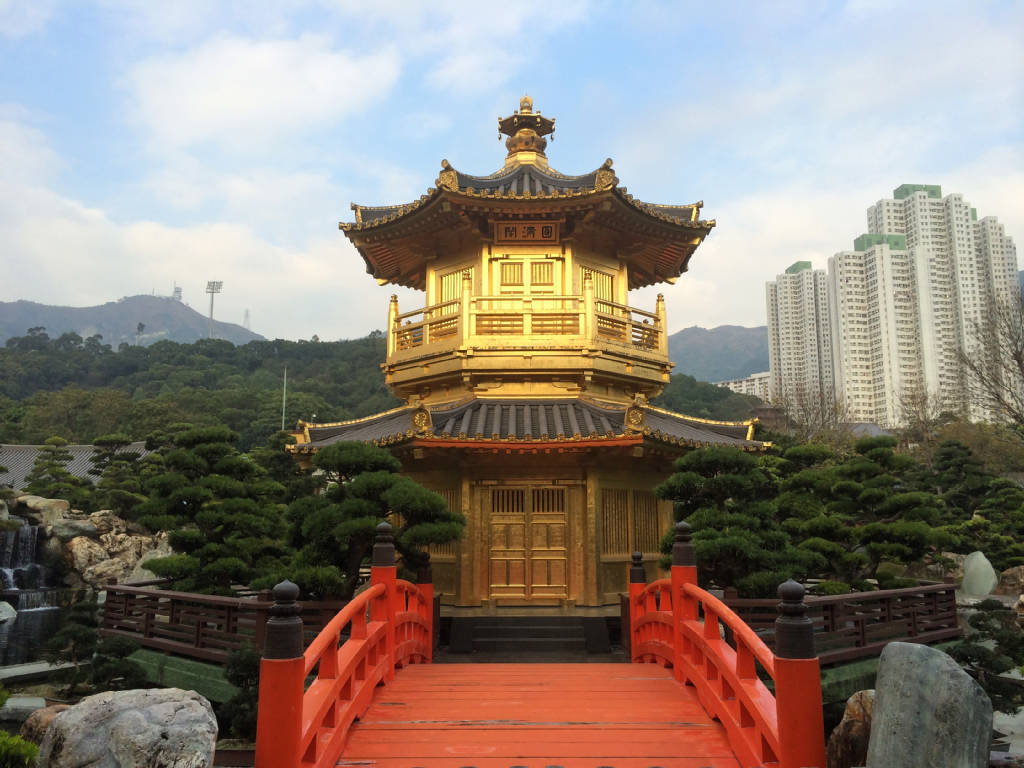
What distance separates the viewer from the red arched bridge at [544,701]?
168 inches

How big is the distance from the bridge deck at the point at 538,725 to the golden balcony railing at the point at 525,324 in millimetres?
6889

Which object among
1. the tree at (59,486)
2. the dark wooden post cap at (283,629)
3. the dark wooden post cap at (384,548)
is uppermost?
the tree at (59,486)

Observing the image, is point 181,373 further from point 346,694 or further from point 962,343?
point 346,694

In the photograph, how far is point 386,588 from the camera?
7.17 metres

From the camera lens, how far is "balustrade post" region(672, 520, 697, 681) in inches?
277

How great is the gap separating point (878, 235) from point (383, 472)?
6753cm

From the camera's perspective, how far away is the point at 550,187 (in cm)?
1449

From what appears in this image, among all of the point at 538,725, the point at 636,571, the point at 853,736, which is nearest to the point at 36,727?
the point at 538,725

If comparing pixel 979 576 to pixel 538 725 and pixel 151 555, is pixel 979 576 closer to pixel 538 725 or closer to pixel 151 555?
pixel 538 725

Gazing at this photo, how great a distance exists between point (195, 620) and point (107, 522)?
2550cm

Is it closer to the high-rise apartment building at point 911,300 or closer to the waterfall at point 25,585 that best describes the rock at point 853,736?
the waterfall at point 25,585

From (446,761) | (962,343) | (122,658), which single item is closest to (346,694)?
(446,761)

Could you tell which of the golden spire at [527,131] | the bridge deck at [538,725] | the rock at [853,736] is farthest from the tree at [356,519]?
the golden spire at [527,131]

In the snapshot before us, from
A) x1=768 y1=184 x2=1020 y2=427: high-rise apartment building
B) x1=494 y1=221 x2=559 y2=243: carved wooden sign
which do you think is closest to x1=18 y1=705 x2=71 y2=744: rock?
x1=494 y1=221 x2=559 y2=243: carved wooden sign
